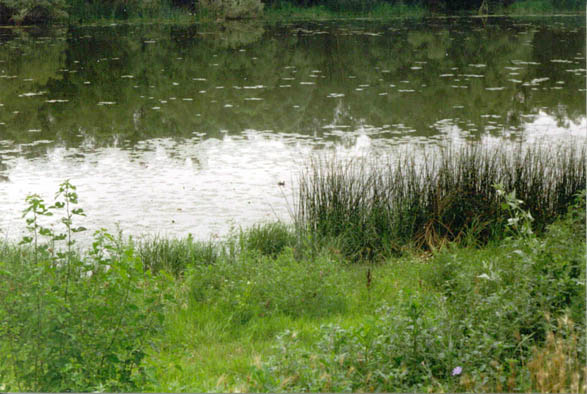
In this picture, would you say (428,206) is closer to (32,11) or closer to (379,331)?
(379,331)

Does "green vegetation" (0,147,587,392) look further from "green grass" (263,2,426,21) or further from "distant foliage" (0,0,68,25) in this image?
"green grass" (263,2,426,21)

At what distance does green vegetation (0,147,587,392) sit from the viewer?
2.97 meters

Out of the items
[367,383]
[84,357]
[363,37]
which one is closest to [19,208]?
[84,357]

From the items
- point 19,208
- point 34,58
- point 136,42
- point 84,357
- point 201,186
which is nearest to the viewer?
point 84,357

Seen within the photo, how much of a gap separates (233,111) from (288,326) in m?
7.78

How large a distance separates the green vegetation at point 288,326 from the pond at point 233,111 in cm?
192

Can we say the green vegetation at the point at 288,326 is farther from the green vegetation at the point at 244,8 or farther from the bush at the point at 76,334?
the green vegetation at the point at 244,8

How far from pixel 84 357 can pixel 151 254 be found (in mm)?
2556

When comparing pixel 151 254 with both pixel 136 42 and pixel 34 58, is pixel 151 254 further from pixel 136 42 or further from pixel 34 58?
pixel 136 42

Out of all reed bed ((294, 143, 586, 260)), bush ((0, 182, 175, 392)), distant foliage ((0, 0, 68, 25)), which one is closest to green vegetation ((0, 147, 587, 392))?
bush ((0, 182, 175, 392))

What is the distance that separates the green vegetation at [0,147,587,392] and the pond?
1.92 m

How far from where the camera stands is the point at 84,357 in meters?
3.02

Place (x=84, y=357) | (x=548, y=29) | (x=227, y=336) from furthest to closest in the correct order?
(x=548, y=29)
(x=227, y=336)
(x=84, y=357)

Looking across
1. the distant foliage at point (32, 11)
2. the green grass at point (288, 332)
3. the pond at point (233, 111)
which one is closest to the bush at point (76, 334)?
the green grass at point (288, 332)
